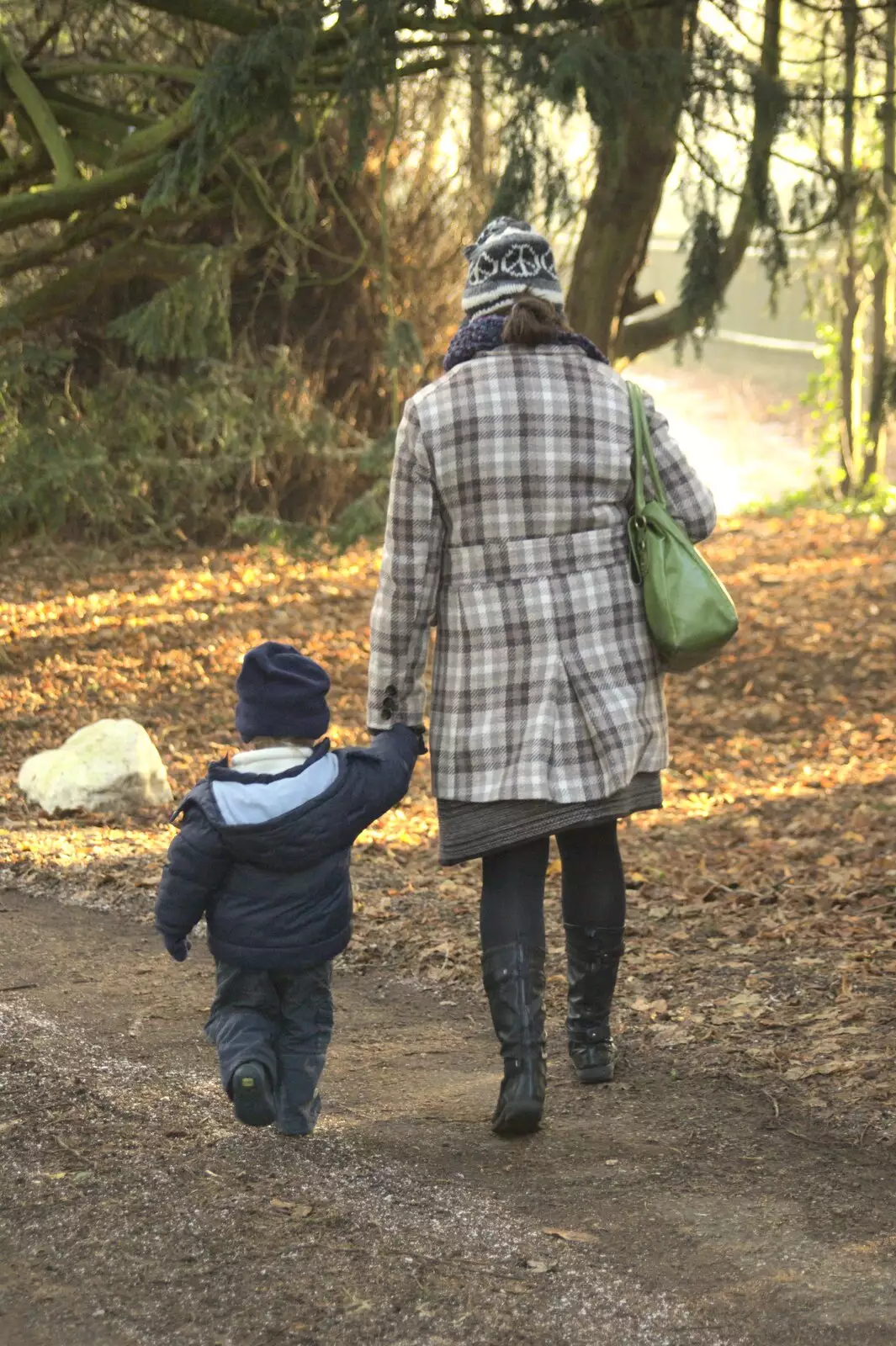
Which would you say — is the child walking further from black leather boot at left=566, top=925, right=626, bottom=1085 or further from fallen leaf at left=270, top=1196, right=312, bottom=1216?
black leather boot at left=566, top=925, right=626, bottom=1085

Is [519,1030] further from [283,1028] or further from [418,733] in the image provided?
[418,733]

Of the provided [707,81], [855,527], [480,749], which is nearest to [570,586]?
[480,749]

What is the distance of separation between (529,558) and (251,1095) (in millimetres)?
1282

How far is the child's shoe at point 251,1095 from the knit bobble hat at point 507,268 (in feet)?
5.63

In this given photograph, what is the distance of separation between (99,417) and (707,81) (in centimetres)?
430

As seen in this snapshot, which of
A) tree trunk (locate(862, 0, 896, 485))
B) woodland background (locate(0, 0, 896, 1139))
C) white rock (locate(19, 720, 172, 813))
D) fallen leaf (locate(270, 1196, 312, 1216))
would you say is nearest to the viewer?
fallen leaf (locate(270, 1196, 312, 1216))

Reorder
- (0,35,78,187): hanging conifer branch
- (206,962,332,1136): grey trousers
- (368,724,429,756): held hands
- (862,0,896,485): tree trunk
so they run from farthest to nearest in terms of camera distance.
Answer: (0,35,78,187): hanging conifer branch, (862,0,896,485): tree trunk, (368,724,429,756): held hands, (206,962,332,1136): grey trousers

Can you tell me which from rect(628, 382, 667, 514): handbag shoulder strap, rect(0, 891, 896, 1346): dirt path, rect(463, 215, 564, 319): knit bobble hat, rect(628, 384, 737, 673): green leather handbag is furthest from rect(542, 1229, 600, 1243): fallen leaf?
rect(463, 215, 564, 319): knit bobble hat

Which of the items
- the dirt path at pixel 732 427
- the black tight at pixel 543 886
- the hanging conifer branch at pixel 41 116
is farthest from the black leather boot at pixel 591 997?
the dirt path at pixel 732 427

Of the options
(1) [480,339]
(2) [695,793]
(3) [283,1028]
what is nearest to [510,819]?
(3) [283,1028]

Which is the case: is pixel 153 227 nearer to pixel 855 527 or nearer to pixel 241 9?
pixel 241 9

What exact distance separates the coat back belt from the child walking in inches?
16.2

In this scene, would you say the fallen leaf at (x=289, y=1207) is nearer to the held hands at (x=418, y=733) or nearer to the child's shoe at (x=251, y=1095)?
the child's shoe at (x=251, y=1095)

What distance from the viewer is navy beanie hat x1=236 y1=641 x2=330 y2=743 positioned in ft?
10.6
